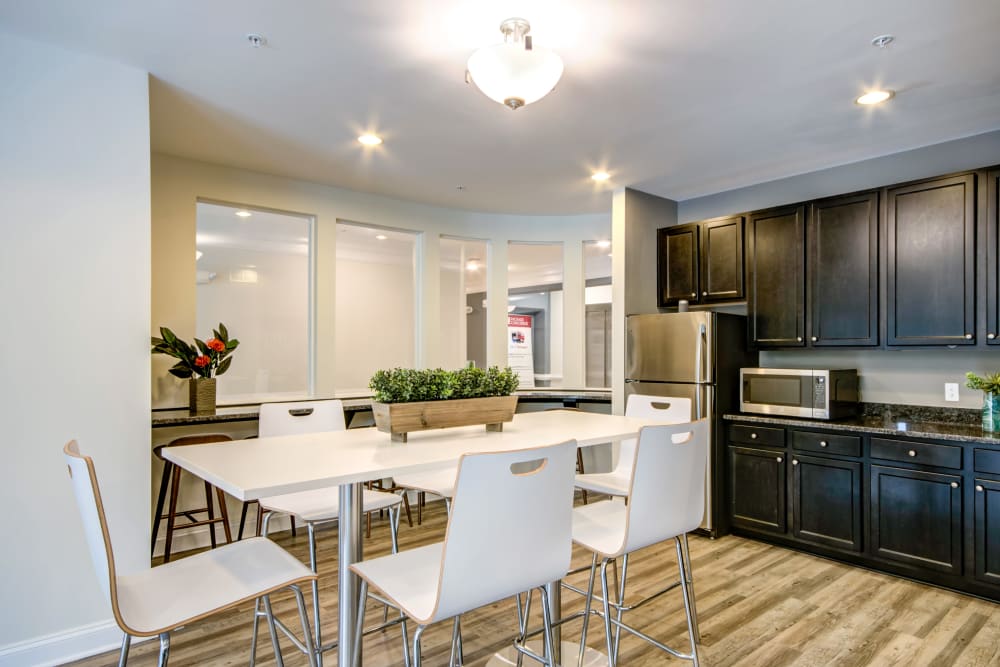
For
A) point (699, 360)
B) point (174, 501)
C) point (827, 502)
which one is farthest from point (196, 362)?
point (827, 502)

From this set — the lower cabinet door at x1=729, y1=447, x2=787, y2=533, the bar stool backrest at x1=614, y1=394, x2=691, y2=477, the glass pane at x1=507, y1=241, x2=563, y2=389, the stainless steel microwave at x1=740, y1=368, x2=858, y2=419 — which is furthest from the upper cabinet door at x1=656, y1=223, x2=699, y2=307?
the bar stool backrest at x1=614, y1=394, x2=691, y2=477

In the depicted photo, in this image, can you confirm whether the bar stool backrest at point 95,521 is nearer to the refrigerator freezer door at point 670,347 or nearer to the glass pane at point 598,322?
the refrigerator freezer door at point 670,347

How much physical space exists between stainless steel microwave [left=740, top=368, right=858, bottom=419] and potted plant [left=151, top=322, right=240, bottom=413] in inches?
137

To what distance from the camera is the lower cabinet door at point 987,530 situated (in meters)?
2.79

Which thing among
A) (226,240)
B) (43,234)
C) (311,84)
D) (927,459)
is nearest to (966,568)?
(927,459)

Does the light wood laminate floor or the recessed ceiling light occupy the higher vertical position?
the recessed ceiling light

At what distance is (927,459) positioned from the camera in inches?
119

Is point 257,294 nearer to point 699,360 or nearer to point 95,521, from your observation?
point 95,521

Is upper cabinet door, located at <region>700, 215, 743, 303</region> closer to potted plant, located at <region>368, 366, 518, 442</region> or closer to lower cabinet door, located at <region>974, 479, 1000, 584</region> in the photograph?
lower cabinet door, located at <region>974, 479, 1000, 584</region>

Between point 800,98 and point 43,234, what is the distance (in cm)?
350

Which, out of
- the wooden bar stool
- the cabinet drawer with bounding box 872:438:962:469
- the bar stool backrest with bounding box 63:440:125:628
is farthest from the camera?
the wooden bar stool

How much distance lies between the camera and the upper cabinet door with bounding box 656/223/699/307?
441cm

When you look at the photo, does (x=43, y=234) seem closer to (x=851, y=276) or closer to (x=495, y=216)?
(x=495, y=216)

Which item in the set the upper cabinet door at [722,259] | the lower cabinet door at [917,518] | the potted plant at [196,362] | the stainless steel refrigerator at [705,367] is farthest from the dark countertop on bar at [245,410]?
the lower cabinet door at [917,518]
